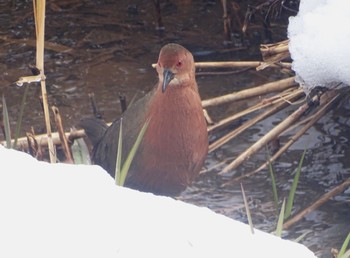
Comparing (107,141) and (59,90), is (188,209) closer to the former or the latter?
(107,141)

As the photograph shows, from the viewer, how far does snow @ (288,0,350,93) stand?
3609mm

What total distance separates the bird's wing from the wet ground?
451mm

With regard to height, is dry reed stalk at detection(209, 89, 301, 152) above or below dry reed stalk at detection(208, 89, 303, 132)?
below

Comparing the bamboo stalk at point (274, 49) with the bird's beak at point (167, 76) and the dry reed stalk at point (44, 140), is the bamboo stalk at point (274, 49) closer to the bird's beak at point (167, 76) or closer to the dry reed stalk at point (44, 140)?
the bird's beak at point (167, 76)

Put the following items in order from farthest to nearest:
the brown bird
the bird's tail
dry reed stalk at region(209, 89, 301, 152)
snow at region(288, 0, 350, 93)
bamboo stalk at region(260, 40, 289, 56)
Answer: the bird's tail, dry reed stalk at region(209, 89, 301, 152), the brown bird, bamboo stalk at region(260, 40, 289, 56), snow at region(288, 0, 350, 93)

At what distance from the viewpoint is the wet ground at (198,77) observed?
14.5ft

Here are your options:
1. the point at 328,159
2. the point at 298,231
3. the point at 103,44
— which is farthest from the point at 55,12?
the point at 298,231

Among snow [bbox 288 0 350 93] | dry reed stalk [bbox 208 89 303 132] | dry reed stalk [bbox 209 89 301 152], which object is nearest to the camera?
snow [bbox 288 0 350 93]

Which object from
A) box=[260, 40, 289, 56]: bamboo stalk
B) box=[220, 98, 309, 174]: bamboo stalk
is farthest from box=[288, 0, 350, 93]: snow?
box=[220, 98, 309, 174]: bamboo stalk

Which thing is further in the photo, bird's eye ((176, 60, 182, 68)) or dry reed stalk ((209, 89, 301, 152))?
dry reed stalk ((209, 89, 301, 152))

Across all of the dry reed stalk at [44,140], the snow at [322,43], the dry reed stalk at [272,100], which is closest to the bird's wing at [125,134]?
the dry reed stalk at [44,140]

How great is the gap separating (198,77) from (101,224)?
3794mm

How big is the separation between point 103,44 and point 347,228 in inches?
94.6

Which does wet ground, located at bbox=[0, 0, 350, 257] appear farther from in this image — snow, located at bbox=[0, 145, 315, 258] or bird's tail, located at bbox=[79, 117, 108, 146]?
snow, located at bbox=[0, 145, 315, 258]
